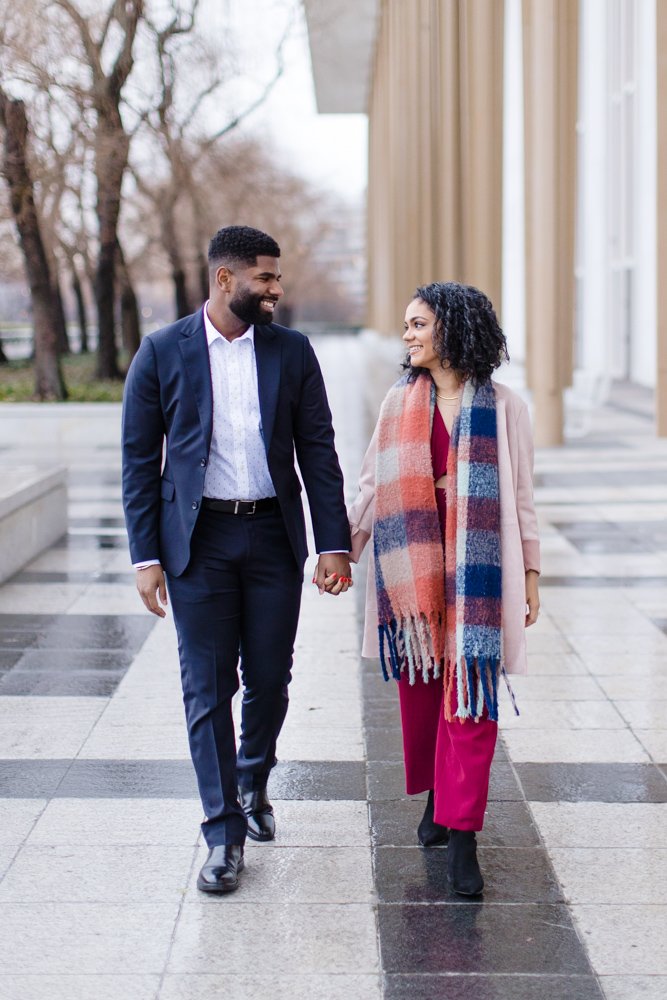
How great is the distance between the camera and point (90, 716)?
227 inches

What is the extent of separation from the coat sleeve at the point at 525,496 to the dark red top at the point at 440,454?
210 mm

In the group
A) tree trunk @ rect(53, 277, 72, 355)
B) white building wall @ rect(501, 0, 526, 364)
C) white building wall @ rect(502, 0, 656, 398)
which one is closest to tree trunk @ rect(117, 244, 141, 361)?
tree trunk @ rect(53, 277, 72, 355)

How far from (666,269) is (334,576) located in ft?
35.9

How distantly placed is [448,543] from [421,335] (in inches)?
23.7

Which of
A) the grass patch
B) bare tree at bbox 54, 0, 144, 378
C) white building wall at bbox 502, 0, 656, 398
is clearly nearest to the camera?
bare tree at bbox 54, 0, 144, 378

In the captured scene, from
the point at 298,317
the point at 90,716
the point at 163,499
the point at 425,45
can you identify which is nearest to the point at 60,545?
the point at 90,716

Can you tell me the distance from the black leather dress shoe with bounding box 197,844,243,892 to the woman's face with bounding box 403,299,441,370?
1517 mm

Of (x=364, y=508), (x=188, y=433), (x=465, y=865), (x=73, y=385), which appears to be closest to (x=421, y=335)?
(x=364, y=508)

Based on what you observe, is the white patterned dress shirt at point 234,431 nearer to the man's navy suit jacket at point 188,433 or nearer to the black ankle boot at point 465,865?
the man's navy suit jacket at point 188,433

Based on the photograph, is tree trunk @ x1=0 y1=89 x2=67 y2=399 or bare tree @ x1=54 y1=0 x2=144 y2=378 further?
bare tree @ x1=54 y1=0 x2=144 y2=378

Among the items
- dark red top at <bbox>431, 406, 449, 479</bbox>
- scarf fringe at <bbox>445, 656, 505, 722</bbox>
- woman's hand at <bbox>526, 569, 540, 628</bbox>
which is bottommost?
scarf fringe at <bbox>445, 656, 505, 722</bbox>

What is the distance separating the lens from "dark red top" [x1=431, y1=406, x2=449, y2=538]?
3.96 m

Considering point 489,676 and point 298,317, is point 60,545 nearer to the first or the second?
point 489,676

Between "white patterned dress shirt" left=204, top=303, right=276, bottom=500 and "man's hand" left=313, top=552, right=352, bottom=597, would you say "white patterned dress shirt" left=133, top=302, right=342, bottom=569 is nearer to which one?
"white patterned dress shirt" left=204, top=303, right=276, bottom=500
